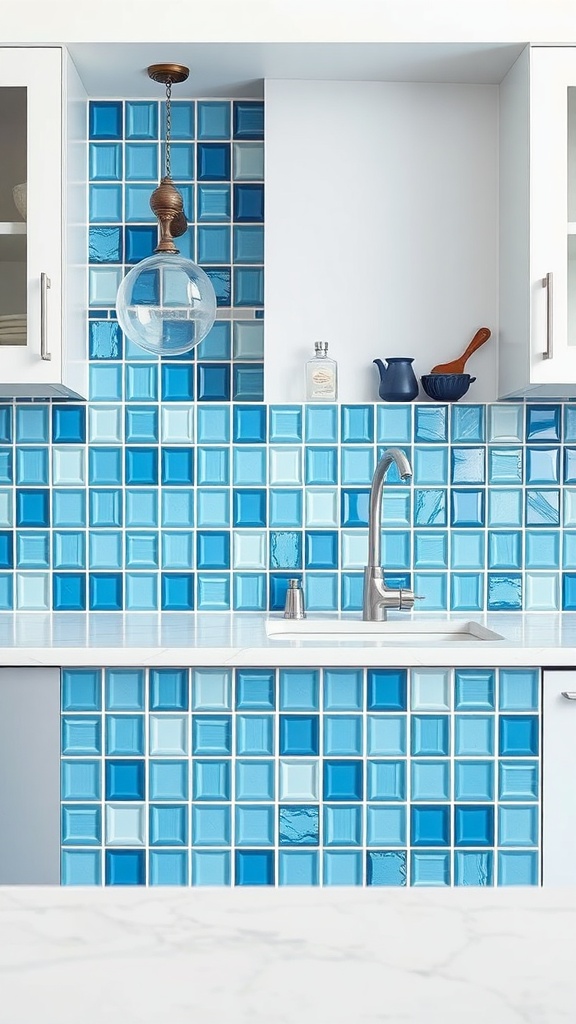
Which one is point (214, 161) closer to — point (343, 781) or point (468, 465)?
point (468, 465)

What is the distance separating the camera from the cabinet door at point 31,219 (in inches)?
84.4

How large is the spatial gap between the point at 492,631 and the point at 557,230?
34.2 inches

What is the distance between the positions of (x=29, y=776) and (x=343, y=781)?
58 centimetres

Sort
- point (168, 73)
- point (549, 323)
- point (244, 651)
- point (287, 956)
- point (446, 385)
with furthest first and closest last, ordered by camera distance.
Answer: point (446, 385)
point (168, 73)
point (549, 323)
point (244, 651)
point (287, 956)

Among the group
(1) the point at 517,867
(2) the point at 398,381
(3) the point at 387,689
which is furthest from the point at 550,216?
(1) the point at 517,867

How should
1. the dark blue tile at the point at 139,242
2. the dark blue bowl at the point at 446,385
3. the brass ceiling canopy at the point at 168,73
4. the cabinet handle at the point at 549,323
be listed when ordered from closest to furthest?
the cabinet handle at the point at 549,323
the brass ceiling canopy at the point at 168,73
the dark blue bowl at the point at 446,385
the dark blue tile at the point at 139,242

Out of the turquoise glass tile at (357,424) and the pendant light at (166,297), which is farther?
the turquoise glass tile at (357,424)

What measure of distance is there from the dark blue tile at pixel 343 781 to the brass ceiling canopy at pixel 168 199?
3.71ft

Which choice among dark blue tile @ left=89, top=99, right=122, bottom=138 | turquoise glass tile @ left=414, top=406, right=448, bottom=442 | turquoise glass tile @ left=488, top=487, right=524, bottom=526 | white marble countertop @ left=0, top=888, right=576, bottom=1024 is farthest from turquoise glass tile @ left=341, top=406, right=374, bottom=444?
white marble countertop @ left=0, top=888, right=576, bottom=1024

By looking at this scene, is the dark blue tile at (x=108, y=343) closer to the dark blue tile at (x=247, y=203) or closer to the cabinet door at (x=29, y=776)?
the dark blue tile at (x=247, y=203)

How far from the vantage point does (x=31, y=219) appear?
2.15 metres

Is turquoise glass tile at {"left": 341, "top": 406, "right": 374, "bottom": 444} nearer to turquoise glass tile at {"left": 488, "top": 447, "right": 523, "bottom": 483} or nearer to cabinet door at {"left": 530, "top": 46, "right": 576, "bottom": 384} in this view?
turquoise glass tile at {"left": 488, "top": 447, "right": 523, "bottom": 483}

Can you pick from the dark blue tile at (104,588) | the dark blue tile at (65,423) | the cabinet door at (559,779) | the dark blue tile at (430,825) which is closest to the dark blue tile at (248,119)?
the dark blue tile at (65,423)

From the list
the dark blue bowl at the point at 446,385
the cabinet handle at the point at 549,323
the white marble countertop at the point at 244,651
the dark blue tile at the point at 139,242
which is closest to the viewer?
the white marble countertop at the point at 244,651
